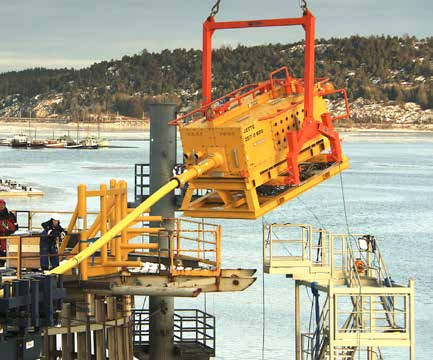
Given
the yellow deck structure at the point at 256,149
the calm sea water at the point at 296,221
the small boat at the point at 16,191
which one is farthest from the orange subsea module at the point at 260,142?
the small boat at the point at 16,191

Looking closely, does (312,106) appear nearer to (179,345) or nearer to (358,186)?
(179,345)

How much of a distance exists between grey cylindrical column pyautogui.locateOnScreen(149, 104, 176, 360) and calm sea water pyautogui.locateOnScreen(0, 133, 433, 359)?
843cm

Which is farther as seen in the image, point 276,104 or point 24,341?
point 276,104

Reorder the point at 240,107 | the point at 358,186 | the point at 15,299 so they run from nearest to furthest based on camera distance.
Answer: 1. the point at 15,299
2. the point at 240,107
3. the point at 358,186

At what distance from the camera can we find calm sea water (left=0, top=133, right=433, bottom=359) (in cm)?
4003

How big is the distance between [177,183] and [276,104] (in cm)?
371

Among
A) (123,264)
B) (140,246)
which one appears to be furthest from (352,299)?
(123,264)

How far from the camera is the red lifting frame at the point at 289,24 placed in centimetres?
2594

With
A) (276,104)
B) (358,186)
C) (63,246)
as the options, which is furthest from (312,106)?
(358,186)

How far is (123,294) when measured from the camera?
2338cm

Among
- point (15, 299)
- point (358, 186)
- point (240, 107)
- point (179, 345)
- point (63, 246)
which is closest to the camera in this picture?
point (15, 299)

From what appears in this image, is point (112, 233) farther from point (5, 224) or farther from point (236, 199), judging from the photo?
point (236, 199)

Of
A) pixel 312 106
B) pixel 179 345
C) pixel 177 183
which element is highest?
pixel 312 106

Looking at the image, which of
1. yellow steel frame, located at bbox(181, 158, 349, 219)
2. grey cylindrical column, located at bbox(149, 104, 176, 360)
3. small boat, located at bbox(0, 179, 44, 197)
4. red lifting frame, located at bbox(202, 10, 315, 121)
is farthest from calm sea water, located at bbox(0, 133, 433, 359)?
red lifting frame, located at bbox(202, 10, 315, 121)
